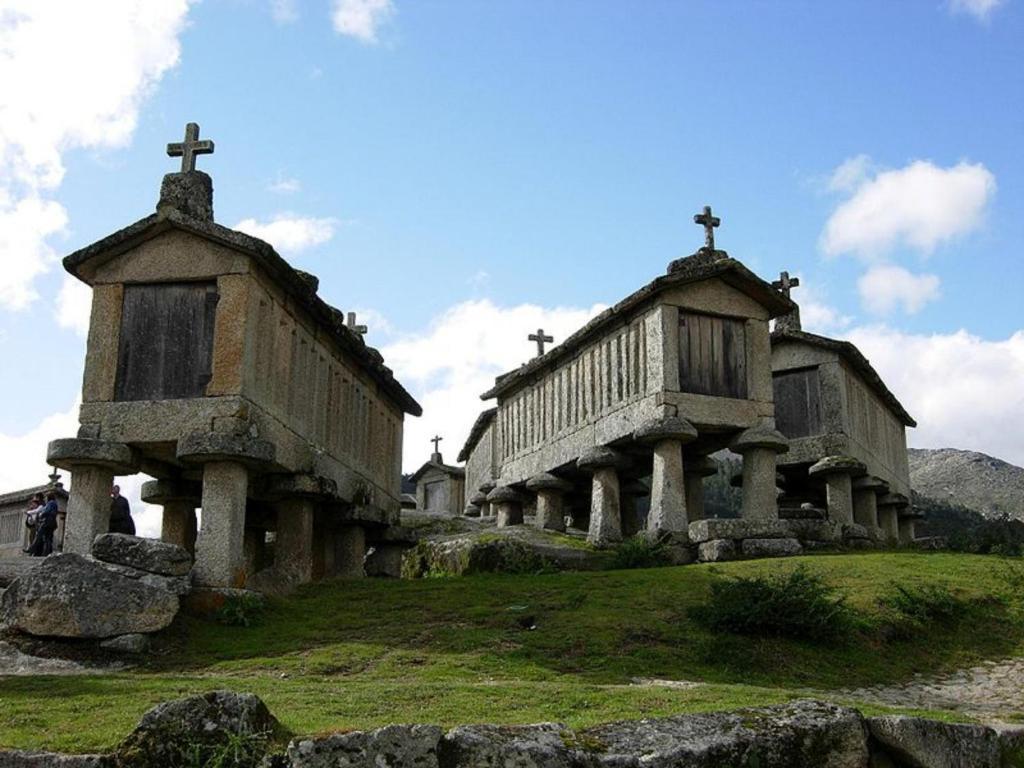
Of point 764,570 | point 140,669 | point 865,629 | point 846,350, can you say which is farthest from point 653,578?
point 846,350

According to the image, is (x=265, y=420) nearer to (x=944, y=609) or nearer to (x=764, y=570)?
(x=764, y=570)

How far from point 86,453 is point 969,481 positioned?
44.8 m

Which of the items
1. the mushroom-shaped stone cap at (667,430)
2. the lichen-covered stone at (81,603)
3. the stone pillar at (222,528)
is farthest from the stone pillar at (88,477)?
the mushroom-shaped stone cap at (667,430)

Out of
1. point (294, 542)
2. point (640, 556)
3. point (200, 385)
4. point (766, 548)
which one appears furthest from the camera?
point (766, 548)

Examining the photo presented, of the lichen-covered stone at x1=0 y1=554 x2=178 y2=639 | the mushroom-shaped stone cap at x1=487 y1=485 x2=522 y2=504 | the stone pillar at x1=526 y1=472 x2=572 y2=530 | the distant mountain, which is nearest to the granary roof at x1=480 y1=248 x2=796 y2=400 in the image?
the stone pillar at x1=526 y1=472 x2=572 y2=530

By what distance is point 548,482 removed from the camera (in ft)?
72.6

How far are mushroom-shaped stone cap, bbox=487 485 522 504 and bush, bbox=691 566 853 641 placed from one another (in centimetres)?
1192

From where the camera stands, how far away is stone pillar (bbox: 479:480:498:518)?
2820 centimetres

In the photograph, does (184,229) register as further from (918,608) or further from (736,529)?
(918,608)

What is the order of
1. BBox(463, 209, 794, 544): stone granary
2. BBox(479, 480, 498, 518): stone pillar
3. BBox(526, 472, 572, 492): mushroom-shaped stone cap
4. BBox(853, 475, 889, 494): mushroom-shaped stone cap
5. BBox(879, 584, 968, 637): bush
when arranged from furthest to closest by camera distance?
1. BBox(479, 480, 498, 518): stone pillar
2. BBox(853, 475, 889, 494): mushroom-shaped stone cap
3. BBox(526, 472, 572, 492): mushroom-shaped stone cap
4. BBox(463, 209, 794, 544): stone granary
5. BBox(879, 584, 968, 637): bush

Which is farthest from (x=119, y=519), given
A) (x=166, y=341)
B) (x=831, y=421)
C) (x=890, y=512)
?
(x=890, y=512)

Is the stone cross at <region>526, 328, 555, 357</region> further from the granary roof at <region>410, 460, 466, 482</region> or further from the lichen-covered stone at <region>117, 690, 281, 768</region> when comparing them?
the lichen-covered stone at <region>117, 690, 281, 768</region>

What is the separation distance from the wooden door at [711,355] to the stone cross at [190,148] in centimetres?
793

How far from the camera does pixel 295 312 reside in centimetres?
1628
